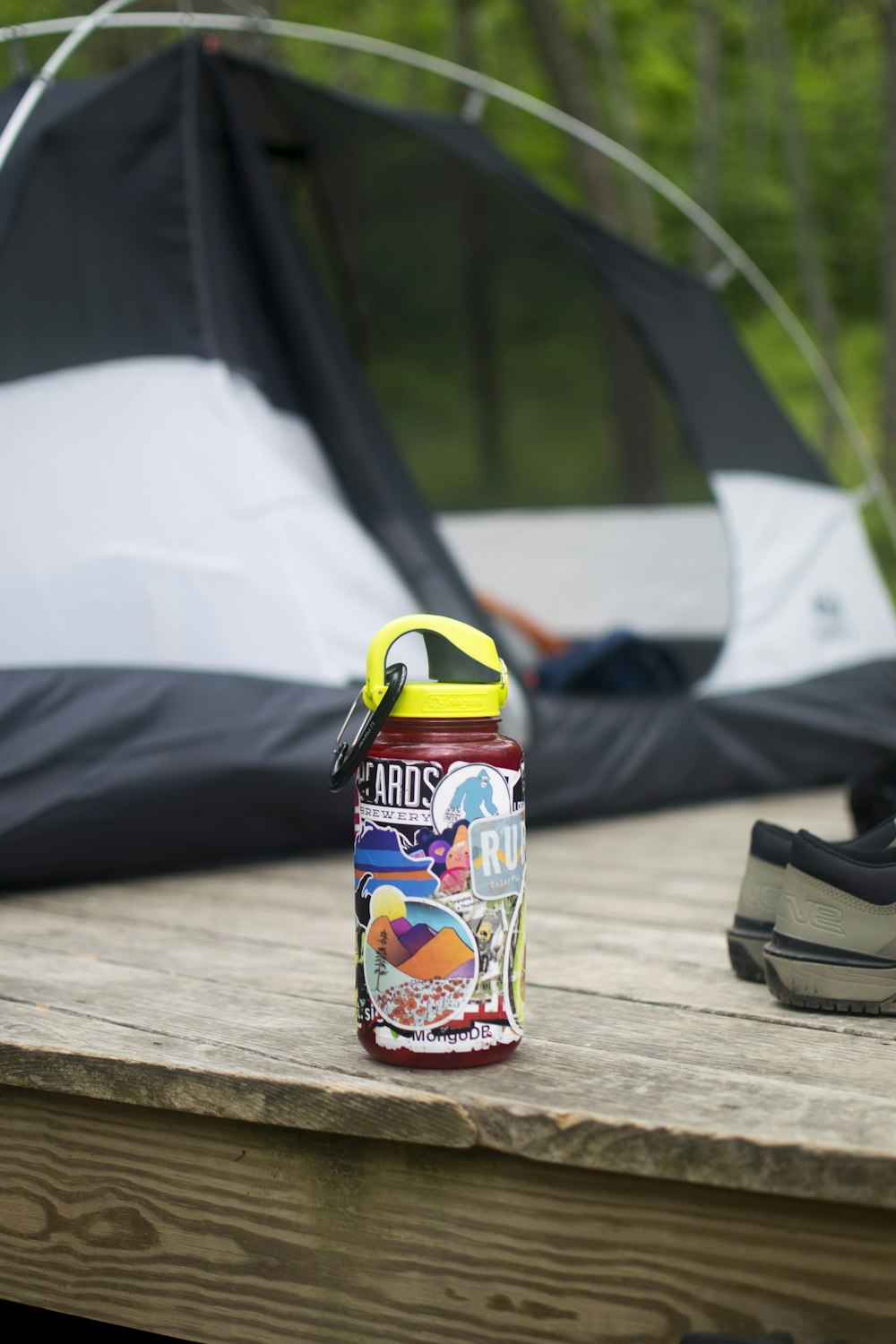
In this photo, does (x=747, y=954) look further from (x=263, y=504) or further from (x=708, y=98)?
(x=708, y=98)

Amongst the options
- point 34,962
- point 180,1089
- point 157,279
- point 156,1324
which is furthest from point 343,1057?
point 157,279

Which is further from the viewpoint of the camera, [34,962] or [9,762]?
[9,762]

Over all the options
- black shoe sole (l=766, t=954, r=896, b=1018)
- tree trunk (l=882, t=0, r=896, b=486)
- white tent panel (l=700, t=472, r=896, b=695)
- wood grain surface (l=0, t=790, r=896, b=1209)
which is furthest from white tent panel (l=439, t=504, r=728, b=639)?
black shoe sole (l=766, t=954, r=896, b=1018)

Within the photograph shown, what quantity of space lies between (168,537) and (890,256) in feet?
11.0

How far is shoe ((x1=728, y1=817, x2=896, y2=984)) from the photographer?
4.41ft

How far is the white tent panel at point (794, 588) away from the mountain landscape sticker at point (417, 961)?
1798mm

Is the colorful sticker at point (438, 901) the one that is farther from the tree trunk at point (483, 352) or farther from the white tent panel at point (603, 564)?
the tree trunk at point (483, 352)

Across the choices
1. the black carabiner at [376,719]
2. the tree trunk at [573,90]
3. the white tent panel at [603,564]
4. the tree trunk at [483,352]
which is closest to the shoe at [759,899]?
the black carabiner at [376,719]

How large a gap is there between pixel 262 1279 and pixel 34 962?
0.55 meters

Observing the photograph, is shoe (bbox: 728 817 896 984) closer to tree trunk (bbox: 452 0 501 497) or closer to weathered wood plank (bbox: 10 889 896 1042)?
weathered wood plank (bbox: 10 889 896 1042)

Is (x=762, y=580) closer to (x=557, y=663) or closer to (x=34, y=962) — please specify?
(x=557, y=663)

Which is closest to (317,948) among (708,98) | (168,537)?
(168,537)

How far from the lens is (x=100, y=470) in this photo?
223cm

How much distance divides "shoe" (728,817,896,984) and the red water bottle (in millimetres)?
351
